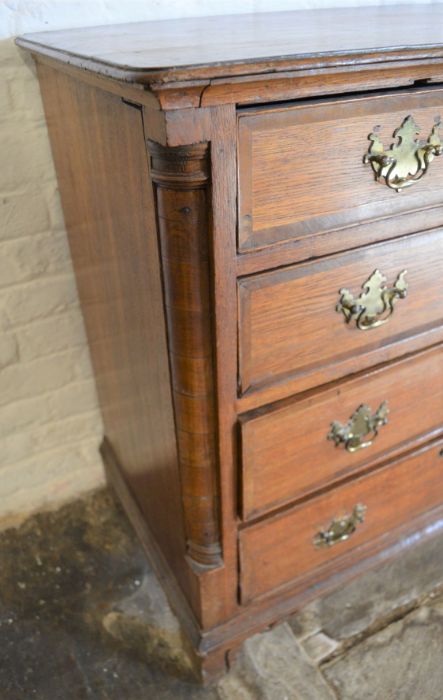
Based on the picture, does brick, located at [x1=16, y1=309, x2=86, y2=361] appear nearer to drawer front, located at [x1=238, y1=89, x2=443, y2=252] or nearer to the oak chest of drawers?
the oak chest of drawers

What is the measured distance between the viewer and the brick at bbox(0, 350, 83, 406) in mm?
1318

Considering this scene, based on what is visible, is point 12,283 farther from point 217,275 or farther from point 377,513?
point 377,513

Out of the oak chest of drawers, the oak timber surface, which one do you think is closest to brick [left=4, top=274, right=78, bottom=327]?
the oak chest of drawers

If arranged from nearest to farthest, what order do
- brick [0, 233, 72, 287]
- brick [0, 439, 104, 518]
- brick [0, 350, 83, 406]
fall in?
brick [0, 233, 72, 287] < brick [0, 350, 83, 406] < brick [0, 439, 104, 518]

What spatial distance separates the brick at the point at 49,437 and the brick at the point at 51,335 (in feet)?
0.64

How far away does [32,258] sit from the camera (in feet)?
4.02

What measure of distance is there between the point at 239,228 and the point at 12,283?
674 mm

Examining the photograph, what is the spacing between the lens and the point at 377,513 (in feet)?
3.82

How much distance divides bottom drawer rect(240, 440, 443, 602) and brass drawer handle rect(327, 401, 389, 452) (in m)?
0.09

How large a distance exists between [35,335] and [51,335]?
35 mm

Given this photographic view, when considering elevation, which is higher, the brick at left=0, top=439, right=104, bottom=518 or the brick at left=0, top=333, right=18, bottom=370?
the brick at left=0, top=333, right=18, bottom=370

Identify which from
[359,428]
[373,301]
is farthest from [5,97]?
[359,428]

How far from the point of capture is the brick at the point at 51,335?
130 cm

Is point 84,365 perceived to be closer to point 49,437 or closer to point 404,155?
point 49,437
